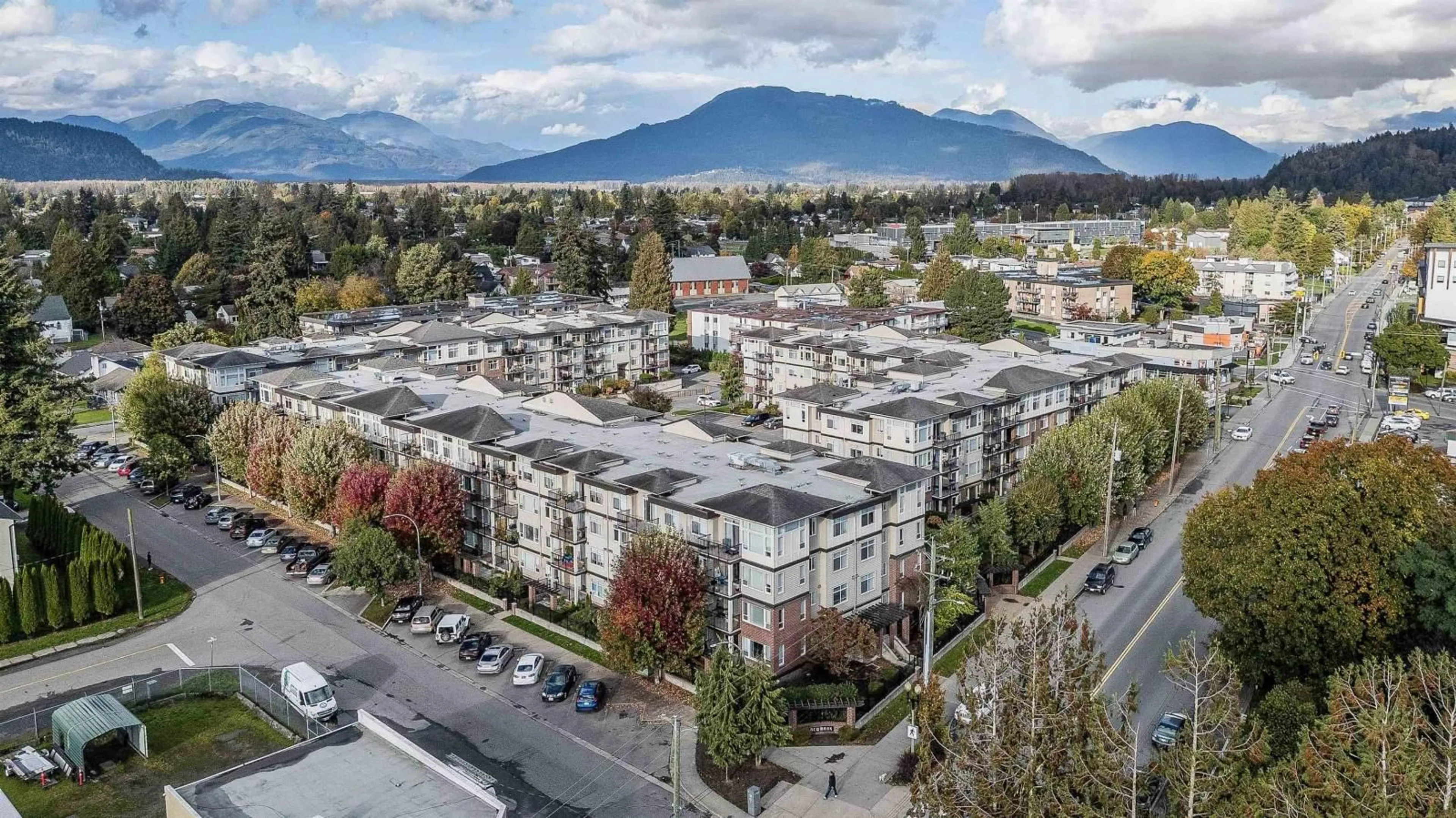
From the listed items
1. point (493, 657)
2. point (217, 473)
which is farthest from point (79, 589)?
point (217, 473)

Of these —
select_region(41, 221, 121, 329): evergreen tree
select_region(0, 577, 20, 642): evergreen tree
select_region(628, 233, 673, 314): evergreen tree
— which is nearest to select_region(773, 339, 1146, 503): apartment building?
select_region(0, 577, 20, 642): evergreen tree

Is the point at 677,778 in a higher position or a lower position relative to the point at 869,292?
lower

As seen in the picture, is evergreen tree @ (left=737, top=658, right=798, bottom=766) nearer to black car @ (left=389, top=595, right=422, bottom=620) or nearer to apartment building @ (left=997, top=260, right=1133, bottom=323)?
black car @ (left=389, top=595, right=422, bottom=620)

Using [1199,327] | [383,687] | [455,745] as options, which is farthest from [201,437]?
[1199,327]

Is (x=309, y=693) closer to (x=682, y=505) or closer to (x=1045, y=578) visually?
(x=682, y=505)

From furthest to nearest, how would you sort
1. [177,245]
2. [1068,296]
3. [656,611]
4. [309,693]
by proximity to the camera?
[177,245] → [1068,296] → [309,693] → [656,611]
